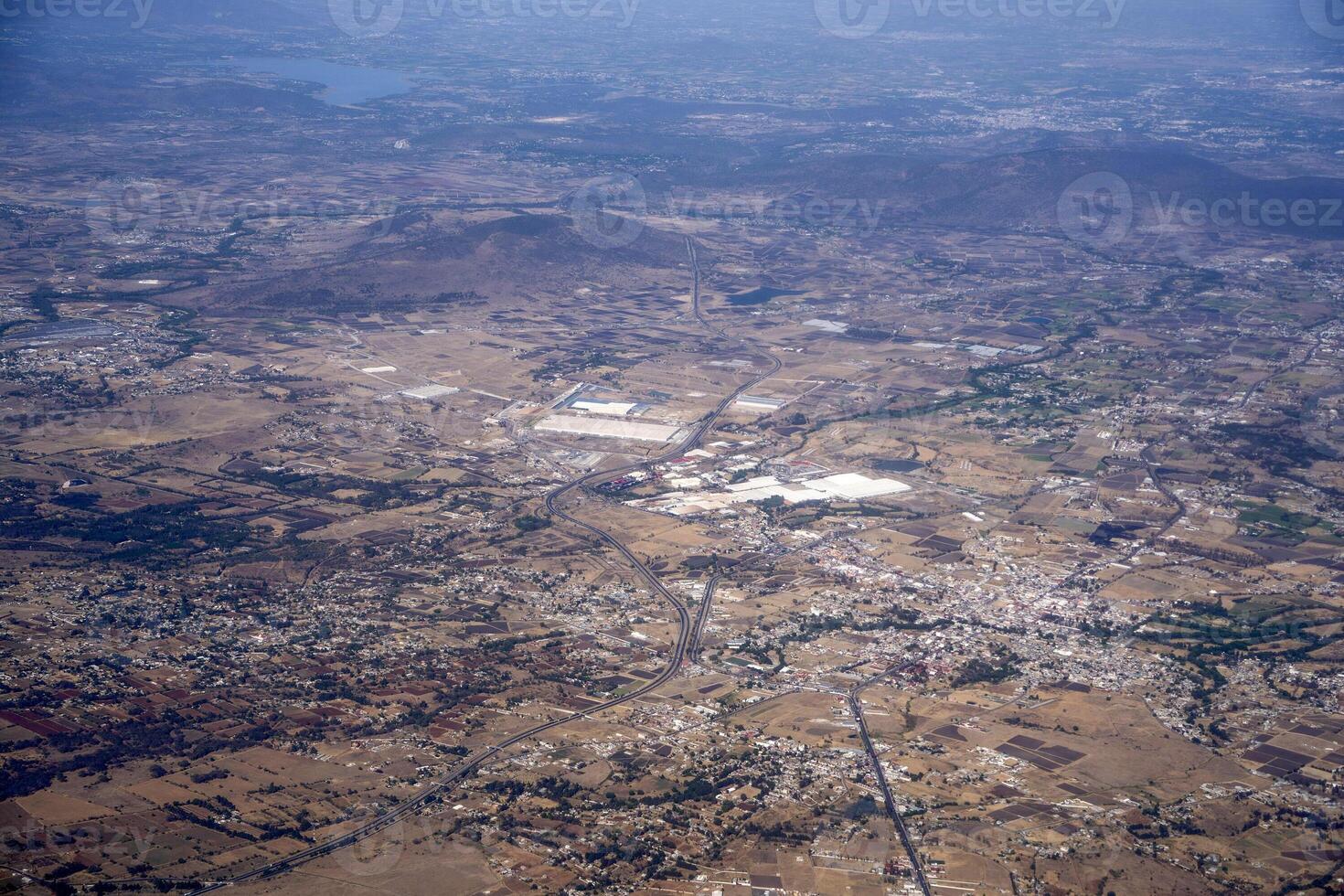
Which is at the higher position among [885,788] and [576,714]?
[885,788]

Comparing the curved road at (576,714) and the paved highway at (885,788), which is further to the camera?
the curved road at (576,714)

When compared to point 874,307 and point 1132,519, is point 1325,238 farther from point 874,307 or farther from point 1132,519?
point 1132,519

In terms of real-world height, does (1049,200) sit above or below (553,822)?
above

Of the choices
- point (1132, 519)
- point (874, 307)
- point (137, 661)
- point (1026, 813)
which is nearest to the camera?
point (1026, 813)

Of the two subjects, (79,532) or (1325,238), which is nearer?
(79,532)

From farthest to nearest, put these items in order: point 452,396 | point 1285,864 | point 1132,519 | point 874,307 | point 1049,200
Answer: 1. point 1049,200
2. point 874,307
3. point 452,396
4. point 1132,519
5. point 1285,864

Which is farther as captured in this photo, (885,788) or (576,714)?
(576,714)

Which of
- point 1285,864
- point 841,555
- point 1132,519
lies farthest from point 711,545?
point 1285,864

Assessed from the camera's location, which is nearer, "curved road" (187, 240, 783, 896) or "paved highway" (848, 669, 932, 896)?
"paved highway" (848, 669, 932, 896)

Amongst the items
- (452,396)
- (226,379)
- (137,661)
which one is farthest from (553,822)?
(226,379)
